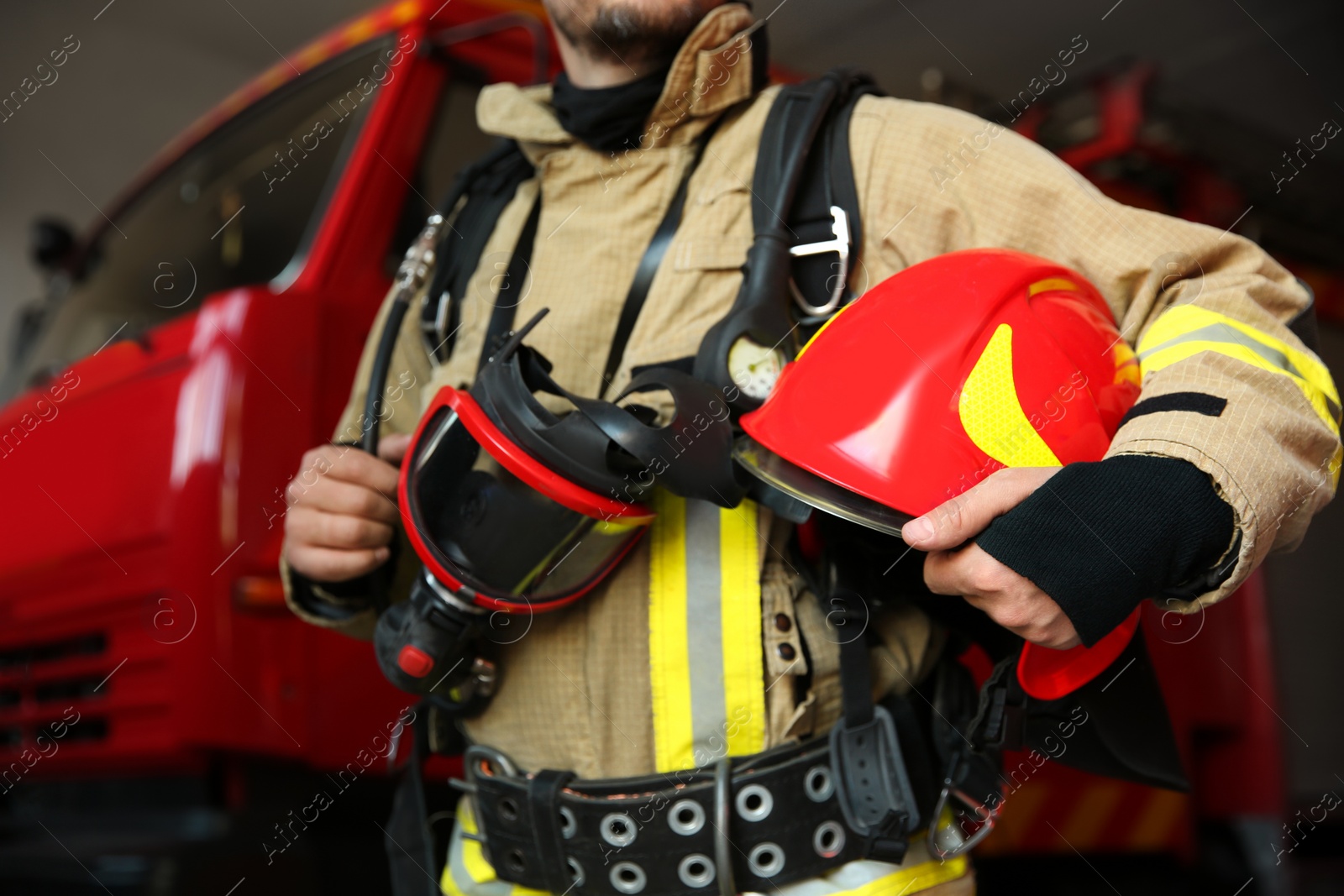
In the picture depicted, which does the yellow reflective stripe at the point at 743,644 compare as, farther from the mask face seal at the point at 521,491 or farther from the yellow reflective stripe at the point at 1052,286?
the yellow reflective stripe at the point at 1052,286

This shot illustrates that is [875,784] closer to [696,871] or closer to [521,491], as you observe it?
[696,871]

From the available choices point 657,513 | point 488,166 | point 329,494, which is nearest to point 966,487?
point 657,513

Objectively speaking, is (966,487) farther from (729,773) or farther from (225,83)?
(225,83)

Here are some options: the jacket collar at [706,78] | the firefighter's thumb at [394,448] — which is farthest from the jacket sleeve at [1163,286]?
the firefighter's thumb at [394,448]

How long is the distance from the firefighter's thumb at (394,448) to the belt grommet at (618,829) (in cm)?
43

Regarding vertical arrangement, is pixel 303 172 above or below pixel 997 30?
above

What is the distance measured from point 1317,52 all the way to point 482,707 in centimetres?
485

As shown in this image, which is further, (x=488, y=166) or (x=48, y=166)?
(x=48, y=166)

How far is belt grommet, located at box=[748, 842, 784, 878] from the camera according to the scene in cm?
90

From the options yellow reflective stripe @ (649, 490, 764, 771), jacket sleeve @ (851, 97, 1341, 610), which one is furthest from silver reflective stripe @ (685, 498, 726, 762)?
jacket sleeve @ (851, 97, 1341, 610)

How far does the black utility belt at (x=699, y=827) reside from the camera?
0.90 m

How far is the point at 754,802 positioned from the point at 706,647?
0.44ft

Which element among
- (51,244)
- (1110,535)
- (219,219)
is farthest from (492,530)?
(51,244)

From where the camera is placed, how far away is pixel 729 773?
2.97 ft
